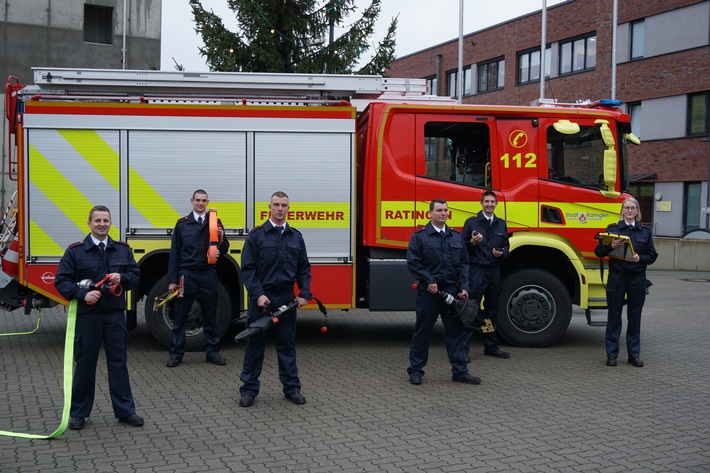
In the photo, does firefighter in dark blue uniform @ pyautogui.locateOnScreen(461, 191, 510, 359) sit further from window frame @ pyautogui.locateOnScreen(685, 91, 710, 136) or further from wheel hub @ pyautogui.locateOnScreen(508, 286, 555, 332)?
window frame @ pyautogui.locateOnScreen(685, 91, 710, 136)

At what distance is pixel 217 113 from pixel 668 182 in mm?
26075

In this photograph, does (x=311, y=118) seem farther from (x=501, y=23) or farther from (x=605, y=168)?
(x=501, y=23)

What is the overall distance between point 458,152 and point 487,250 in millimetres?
1380

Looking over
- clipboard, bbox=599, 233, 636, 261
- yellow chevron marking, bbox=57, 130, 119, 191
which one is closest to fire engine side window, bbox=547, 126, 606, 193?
clipboard, bbox=599, 233, 636, 261

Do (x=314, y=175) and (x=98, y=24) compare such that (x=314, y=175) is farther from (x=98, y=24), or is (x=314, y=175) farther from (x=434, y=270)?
(x=98, y=24)

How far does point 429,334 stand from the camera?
302 inches

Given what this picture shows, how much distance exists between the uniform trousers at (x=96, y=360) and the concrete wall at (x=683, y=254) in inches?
764

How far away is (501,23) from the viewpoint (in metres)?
39.0

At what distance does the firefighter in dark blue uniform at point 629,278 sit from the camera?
8.61 m

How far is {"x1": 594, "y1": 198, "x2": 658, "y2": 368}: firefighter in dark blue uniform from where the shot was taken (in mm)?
8609

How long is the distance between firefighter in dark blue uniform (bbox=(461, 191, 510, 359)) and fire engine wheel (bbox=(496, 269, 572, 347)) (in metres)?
0.45

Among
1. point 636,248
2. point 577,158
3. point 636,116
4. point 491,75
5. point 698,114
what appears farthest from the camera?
point 491,75

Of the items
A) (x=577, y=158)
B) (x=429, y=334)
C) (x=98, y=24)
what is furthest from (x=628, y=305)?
(x=98, y=24)

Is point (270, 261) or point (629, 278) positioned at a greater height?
point (270, 261)
